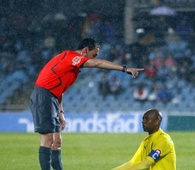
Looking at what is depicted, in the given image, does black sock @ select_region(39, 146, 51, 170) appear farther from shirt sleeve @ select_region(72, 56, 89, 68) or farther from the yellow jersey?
the yellow jersey

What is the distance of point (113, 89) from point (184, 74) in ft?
7.87

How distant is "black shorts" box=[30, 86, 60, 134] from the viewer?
28.7 feet

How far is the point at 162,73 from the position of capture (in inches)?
910

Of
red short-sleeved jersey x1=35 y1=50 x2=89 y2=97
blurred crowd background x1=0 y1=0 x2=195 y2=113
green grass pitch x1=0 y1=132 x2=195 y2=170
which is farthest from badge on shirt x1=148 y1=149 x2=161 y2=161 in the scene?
blurred crowd background x1=0 y1=0 x2=195 y2=113

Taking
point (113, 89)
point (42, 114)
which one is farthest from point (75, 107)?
point (42, 114)

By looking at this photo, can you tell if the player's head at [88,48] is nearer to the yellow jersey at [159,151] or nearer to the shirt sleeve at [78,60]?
the shirt sleeve at [78,60]

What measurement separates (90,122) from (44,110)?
11.6 metres

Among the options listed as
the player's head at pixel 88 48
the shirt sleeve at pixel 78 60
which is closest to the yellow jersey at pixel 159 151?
the shirt sleeve at pixel 78 60

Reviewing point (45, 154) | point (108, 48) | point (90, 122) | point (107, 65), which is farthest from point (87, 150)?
point (108, 48)

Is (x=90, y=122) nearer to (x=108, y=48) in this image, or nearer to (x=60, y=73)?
(x=108, y=48)

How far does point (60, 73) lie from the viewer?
28.9 feet

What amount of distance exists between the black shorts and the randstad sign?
37.1 feet

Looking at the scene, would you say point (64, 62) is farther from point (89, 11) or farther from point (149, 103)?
point (89, 11)

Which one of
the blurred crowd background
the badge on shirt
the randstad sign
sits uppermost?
the blurred crowd background
